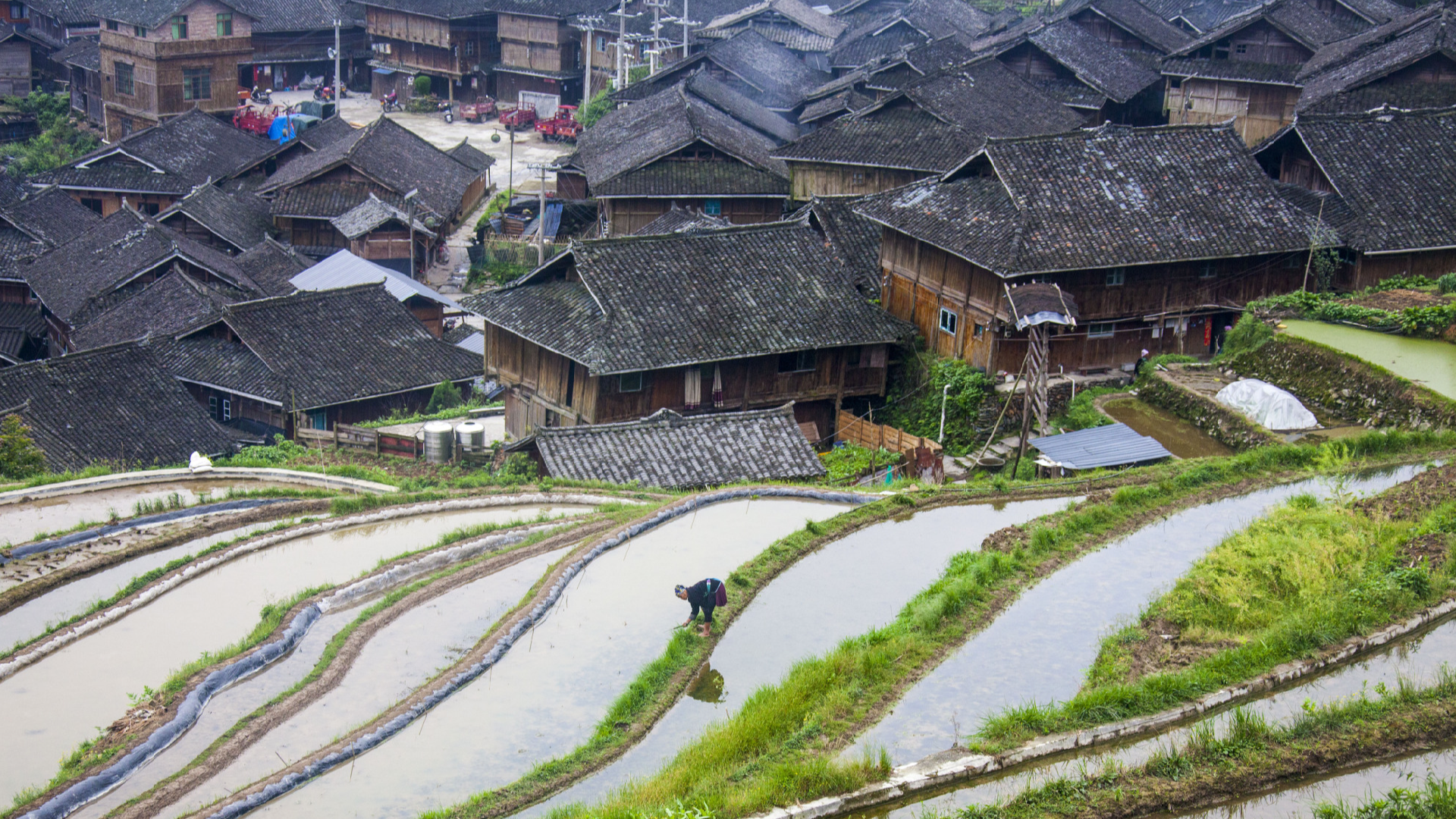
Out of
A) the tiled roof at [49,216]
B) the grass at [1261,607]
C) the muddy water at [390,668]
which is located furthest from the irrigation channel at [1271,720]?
the tiled roof at [49,216]

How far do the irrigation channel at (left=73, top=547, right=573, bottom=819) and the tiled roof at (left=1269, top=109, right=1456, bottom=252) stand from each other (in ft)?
64.4

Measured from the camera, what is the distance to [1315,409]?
73.7 ft

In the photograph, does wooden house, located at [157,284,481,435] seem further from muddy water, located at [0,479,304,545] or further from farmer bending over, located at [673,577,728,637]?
farmer bending over, located at [673,577,728,637]

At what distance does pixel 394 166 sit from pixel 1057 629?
126 ft

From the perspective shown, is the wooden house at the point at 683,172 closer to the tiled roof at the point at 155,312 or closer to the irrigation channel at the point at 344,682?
the tiled roof at the point at 155,312

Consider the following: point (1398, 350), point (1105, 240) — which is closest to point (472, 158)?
point (1105, 240)

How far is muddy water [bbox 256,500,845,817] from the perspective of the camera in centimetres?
1225

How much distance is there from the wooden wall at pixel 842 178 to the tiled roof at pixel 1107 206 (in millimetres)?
10225

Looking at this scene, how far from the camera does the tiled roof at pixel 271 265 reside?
4028 cm

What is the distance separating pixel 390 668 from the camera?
14.9 metres

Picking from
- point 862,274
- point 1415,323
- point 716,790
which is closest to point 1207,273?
point 1415,323

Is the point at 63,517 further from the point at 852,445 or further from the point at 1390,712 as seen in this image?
the point at 1390,712

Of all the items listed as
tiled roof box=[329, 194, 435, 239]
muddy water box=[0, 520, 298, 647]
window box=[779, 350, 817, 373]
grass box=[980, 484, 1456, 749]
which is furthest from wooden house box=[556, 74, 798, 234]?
grass box=[980, 484, 1456, 749]

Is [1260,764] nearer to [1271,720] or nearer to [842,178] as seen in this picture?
[1271,720]
